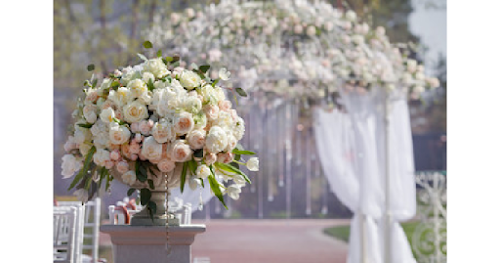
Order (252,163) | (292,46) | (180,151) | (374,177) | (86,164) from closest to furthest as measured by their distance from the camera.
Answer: (180,151), (86,164), (252,163), (292,46), (374,177)

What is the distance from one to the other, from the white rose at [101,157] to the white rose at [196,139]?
0.72 ft

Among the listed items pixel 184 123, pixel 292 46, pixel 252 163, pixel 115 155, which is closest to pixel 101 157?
pixel 115 155

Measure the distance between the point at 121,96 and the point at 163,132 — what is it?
0.56ft

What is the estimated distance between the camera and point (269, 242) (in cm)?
880

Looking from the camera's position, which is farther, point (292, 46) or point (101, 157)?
point (292, 46)

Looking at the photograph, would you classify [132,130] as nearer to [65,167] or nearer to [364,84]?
[65,167]

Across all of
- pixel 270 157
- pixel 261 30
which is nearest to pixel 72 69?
pixel 270 157

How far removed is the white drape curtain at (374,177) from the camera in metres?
5.46

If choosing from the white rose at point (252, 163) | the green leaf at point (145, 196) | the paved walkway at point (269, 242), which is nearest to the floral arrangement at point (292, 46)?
the paved walkway at point (269, 242)

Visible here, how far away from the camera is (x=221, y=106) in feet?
5.79

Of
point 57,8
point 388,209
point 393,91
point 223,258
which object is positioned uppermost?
point 57,8

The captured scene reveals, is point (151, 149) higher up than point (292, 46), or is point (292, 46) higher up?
point (292, 46)

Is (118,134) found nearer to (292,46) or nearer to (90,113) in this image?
(90,113)

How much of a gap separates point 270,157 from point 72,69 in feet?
8.67
